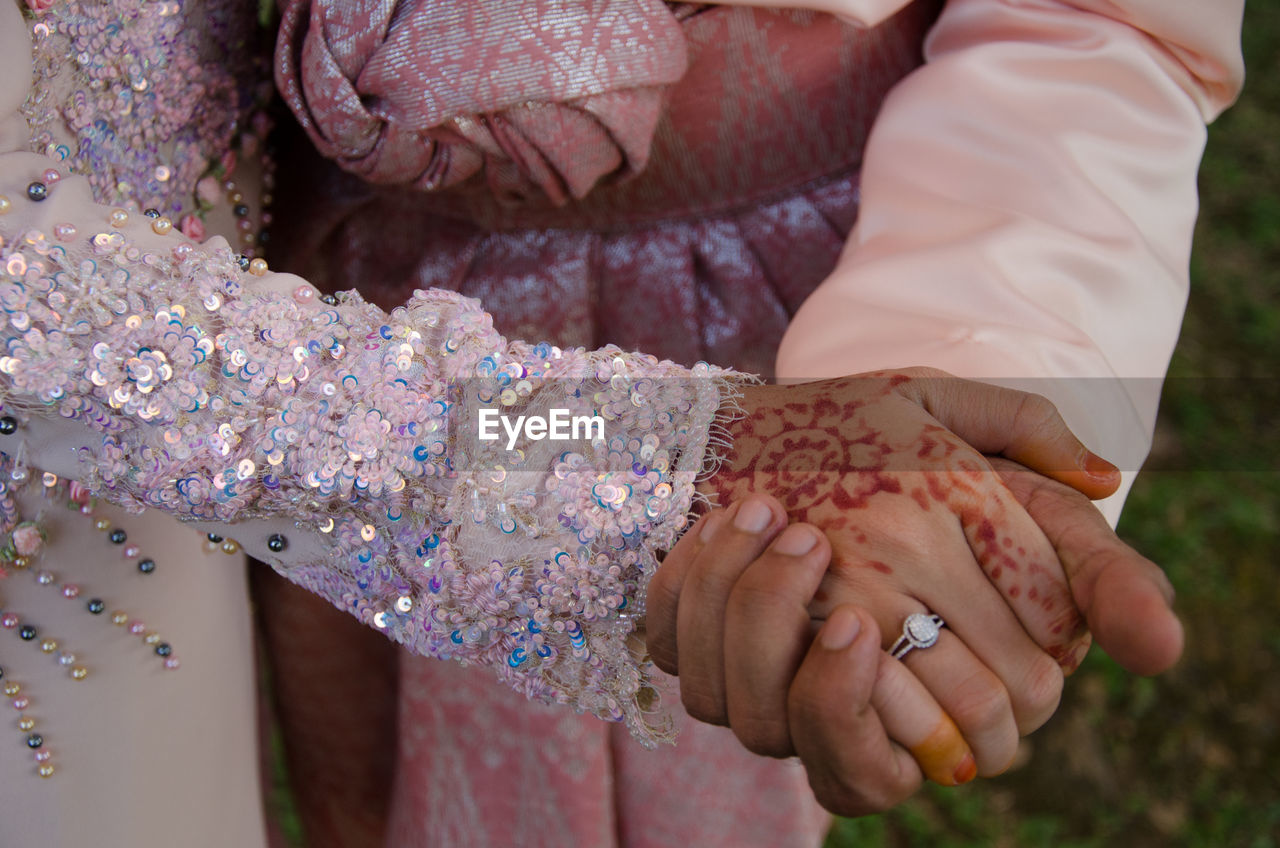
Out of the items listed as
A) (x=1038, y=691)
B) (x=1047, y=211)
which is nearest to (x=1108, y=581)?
(x=1038, y=691)

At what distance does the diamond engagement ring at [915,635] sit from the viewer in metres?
0.46

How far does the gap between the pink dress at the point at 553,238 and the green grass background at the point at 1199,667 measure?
0.79 m

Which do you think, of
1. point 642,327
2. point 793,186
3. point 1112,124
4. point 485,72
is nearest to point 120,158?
point 485,72

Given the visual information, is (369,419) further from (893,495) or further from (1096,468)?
(1096,468)

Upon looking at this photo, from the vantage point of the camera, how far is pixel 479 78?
2.08 feet

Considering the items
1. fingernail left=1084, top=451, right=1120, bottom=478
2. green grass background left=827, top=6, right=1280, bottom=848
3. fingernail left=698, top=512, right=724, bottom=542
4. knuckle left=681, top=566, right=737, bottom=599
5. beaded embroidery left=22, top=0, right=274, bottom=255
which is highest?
beaded embroidery left=22, top=0, right=274, bottom=255

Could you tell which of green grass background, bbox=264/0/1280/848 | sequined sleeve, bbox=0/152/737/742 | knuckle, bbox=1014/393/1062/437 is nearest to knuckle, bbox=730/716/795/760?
sequined sleeve, bbox=0/152/737/742

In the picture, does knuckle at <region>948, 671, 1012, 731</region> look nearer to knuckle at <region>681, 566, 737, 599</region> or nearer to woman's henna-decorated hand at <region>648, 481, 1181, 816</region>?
woman's henna-decorated hand at <region>648, 481, 1181, 816</region>

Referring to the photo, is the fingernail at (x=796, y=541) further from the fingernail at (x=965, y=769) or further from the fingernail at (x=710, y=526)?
the fingernail at (x=965, y=769)

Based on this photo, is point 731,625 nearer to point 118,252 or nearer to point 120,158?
point 118,252

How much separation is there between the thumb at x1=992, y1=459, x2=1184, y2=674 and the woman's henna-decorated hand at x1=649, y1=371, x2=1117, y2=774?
12 mm

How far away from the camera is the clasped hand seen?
45 centimetres

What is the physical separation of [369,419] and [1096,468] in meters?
0.41

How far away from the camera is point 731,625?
1.51 feet
